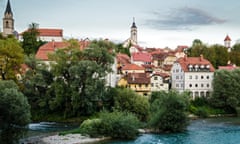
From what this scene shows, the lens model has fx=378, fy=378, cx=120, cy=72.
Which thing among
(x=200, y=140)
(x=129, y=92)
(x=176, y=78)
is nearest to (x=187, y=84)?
(x=176, y=78)

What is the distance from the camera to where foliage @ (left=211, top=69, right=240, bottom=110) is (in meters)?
61.3

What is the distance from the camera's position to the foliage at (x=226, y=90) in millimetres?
61269

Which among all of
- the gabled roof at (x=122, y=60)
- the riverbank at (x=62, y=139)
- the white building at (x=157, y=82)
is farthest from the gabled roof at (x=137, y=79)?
the riverbank at (x=62, y=139)

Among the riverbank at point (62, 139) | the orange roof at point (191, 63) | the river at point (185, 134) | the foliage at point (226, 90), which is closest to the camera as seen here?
the river at point (185, 134)

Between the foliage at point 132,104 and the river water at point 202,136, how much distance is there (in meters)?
6.55

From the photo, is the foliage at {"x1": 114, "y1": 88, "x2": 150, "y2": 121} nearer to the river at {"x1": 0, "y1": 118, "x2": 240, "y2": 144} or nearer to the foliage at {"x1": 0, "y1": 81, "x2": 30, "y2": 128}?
the river at {"x1": 0, "y1": 118, "x2": 240, "y2": 144}

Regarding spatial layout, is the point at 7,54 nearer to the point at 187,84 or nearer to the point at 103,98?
the point at 103,98

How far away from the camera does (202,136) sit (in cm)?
3988

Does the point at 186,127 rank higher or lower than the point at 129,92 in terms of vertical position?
lower

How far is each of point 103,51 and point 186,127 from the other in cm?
1623

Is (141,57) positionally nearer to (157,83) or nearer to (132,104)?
(157,83)

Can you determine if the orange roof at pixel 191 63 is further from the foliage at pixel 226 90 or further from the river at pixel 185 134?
the river at pixel 185 134

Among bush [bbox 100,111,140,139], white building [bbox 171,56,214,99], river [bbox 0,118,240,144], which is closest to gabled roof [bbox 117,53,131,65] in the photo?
white building [bbox 171,56,214,99]

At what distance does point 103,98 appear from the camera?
5319 cm
